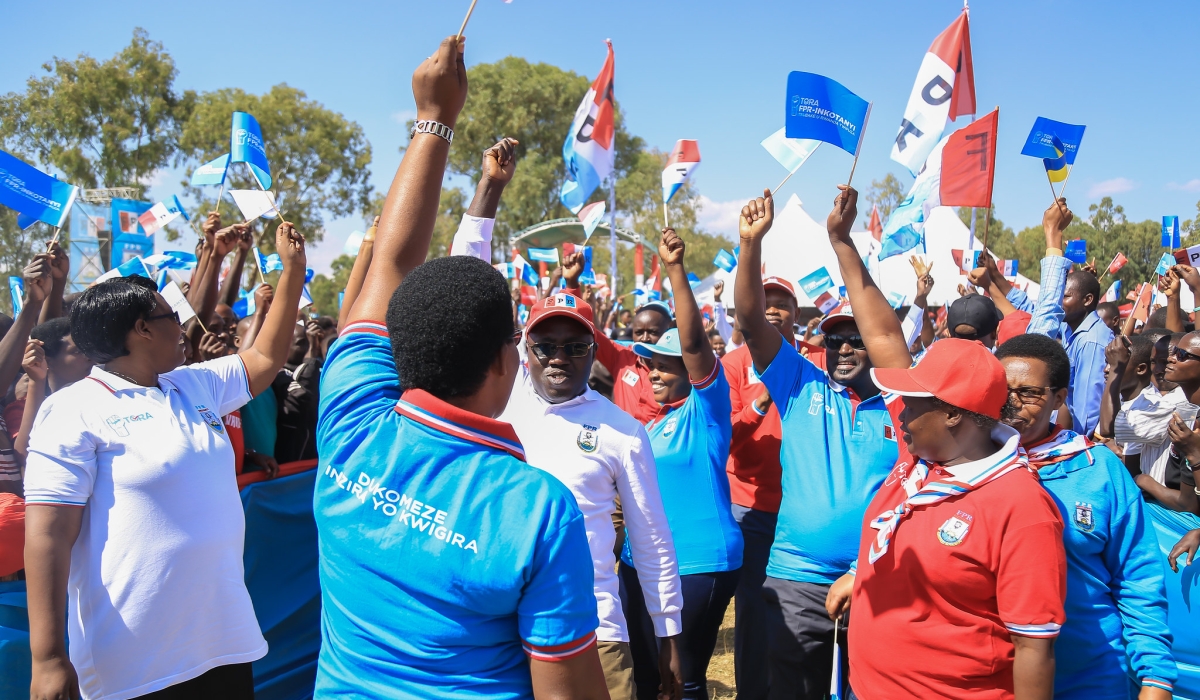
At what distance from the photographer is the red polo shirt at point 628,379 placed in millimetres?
5312

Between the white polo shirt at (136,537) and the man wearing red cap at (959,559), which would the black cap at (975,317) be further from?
the white polo shirt at (136,537)

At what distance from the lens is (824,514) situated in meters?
3.35

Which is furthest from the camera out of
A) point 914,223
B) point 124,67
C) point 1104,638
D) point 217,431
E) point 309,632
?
point 124,67

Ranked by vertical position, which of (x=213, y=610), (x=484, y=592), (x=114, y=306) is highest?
(x=114, y=306)

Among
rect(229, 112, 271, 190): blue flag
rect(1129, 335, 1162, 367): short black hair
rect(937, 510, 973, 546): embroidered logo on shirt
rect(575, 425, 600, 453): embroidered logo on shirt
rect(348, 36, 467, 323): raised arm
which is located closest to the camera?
rect(348, 36, 467, 323): raised arm

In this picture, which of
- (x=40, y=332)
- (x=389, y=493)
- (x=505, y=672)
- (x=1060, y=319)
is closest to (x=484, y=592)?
(x=505, y=672)

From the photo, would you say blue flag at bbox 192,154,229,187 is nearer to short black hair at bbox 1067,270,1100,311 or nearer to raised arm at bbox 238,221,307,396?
raised arm at bbox 238,221,307,396

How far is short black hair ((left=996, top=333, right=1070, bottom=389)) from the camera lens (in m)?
2.83

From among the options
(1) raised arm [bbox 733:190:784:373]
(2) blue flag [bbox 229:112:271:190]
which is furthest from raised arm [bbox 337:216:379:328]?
(2) blue flag [bbox 229:112:271:190]

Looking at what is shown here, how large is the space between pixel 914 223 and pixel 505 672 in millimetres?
7888

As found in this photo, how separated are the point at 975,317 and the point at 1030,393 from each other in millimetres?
2861

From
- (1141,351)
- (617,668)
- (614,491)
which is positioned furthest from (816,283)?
(617,668)

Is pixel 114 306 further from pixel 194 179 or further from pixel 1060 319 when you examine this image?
pixel 1060 319

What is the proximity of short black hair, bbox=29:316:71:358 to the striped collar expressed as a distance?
11.1 feet
